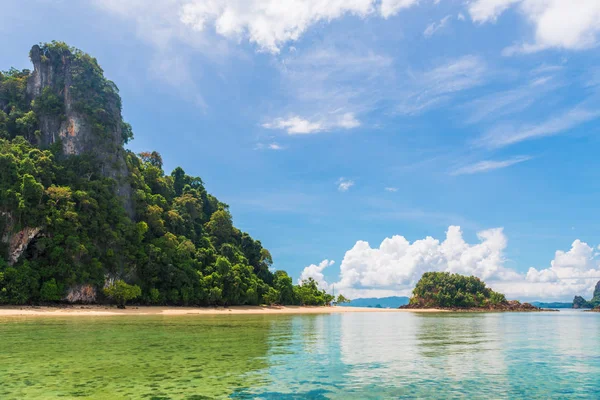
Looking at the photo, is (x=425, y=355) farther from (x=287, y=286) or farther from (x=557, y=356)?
(x=287, y=286)

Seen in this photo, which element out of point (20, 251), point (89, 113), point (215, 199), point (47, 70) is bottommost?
point (20, 251)

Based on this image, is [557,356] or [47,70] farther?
[47,70]

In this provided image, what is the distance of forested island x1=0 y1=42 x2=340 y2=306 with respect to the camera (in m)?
58.9

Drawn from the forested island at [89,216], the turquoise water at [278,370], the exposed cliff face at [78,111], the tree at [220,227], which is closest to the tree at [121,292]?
the forested island at [89,216]

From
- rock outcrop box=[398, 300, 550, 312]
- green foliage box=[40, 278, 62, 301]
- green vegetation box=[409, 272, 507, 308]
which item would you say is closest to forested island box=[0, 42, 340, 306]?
green foliage box=[40, 278, 62, 301]

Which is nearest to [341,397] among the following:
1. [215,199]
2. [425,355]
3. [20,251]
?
[425,355]

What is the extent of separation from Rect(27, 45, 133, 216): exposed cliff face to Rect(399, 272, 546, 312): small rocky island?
372 ft

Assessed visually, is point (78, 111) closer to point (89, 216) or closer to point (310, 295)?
point (89, 216)

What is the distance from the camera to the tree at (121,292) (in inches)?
2442

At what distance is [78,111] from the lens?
261 ft

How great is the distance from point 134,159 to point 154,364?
274 feet

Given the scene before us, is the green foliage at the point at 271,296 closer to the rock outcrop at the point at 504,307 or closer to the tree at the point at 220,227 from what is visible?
the tree at the point at 220,227

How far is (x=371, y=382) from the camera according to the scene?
1439 cm

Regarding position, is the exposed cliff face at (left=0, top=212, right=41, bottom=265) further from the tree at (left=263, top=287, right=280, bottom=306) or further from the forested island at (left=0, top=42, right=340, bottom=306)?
the tree at (left=263, top=287, right=280, bottom=306)
